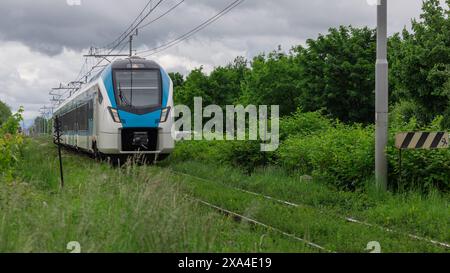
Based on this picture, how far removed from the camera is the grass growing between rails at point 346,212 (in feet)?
28.2

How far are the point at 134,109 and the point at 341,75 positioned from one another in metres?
23.3

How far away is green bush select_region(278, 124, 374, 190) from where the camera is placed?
13.5 metres

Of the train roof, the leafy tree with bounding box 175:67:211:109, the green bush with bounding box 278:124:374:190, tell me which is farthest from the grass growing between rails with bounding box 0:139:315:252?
the leafy tree with bounding box 175:67:211:109

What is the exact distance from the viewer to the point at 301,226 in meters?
9.48

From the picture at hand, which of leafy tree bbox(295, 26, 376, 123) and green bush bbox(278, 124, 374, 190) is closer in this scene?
green bush bbox(278, 124, 374, 190)

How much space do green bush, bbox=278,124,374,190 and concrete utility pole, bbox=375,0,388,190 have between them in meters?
0.76

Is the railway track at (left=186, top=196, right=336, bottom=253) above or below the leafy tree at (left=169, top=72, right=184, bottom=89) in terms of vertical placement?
below

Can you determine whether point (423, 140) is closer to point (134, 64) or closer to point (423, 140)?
point (423, 140)

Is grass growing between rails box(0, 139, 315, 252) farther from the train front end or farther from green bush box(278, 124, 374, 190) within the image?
the train front end

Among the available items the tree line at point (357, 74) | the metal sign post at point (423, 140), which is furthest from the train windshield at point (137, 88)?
the tree line at point (357, 74)

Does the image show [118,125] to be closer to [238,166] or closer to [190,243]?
[238,166]

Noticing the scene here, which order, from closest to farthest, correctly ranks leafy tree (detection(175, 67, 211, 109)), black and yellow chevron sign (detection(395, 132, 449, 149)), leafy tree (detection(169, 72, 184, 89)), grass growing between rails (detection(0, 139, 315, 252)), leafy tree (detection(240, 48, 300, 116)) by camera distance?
1. grass growing between rails (detection(0, 139, 315, 252))
2. black and yellow chevron sign (detection(395, 132, 449, 149))
3. leafy tree (detection(240, 48, 300, 116))
4. leafy tree (detection(175, 67, 211, 109))
5. leafy tree (detection(169, 72, 184, 89))

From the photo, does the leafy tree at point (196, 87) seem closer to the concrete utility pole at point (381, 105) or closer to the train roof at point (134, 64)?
the train roof at point (134, 64)

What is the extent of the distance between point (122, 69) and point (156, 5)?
2.40m
